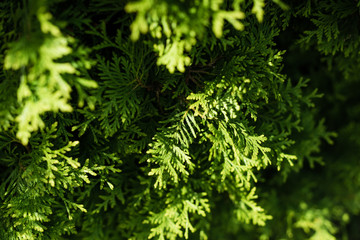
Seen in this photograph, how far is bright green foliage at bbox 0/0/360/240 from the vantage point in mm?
1884

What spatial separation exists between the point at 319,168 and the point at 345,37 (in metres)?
2.65

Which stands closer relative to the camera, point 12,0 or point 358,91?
point 12,0

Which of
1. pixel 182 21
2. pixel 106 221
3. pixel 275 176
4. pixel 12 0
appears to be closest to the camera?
pixel 182 21

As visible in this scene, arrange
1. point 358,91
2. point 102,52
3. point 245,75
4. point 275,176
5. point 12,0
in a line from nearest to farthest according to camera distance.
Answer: point 12,0 → point 245,75 → point 102,52 → point 275,176 → point 358,91

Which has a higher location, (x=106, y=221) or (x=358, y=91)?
(x=358, y=91)

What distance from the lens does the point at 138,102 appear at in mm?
2414

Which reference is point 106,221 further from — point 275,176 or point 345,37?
point 345,37

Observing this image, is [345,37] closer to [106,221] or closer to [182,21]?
[182,21]

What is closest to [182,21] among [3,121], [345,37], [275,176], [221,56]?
[221,56]

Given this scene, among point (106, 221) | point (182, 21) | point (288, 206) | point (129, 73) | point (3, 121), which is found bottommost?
point (106, 221)

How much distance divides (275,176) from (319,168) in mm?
1251

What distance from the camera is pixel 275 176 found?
159 inches

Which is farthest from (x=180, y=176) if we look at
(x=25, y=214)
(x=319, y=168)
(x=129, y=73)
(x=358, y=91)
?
(x=358, y=91)

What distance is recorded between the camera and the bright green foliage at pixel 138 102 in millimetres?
1884
